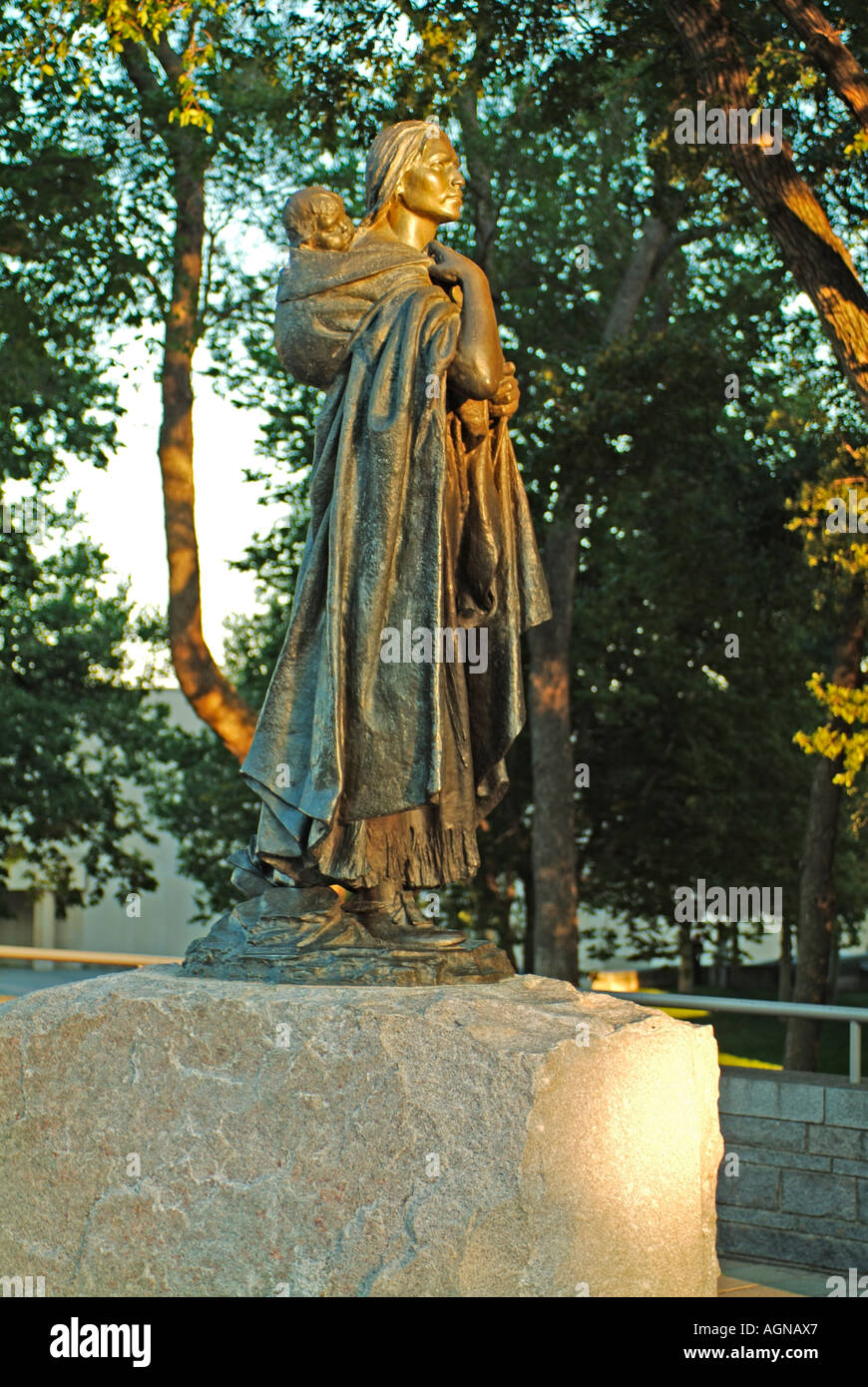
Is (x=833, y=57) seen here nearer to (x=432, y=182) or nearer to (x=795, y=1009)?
(x=432, y=182)

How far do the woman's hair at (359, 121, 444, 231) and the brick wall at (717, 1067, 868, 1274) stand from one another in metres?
4.00

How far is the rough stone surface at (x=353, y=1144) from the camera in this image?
13.1 feet

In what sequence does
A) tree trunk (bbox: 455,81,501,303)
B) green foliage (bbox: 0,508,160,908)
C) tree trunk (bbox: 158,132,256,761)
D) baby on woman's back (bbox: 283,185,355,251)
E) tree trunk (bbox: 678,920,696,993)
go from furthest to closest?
1. tree trunk (bbox: 678,920,696,993)
2. green foliage (bbox: 0,508,160,908)
3. tree trunk (bbox: 455,81,501,303)
4. tree trunk (bbox: 158,132,256,761)
5. baby on woman's back (bbox: 283,185,355,251)

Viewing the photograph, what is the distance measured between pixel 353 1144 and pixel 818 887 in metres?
14.6

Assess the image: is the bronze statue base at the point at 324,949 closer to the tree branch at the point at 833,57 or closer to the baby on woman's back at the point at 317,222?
the baby on woman's back at the point at 317,222

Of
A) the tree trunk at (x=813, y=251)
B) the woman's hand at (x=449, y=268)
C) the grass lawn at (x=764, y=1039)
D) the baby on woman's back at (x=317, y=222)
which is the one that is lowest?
the grass lawn at (x=764, y=1039)

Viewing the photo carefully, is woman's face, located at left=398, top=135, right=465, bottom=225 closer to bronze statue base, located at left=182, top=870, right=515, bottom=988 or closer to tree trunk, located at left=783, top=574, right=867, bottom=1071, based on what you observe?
bronze statue base, located at left=182, top=870, right=515, bottom=988

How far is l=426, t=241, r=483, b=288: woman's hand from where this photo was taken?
4801 mm

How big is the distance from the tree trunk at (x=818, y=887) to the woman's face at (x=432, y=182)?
1271 centimetres

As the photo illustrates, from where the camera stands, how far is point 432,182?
16.6 feet

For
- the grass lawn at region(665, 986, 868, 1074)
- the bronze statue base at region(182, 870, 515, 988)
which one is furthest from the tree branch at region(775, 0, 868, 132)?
the grass lawn at region(665, 986, 868, 1074)

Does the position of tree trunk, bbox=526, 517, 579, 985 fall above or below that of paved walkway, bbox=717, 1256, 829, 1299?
above

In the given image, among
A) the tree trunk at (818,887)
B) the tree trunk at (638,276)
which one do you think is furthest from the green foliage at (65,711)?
the tree trunk at (818,887)

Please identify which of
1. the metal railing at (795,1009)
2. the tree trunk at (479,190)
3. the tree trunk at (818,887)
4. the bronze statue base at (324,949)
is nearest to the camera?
the bronze statue base at (324,949)
